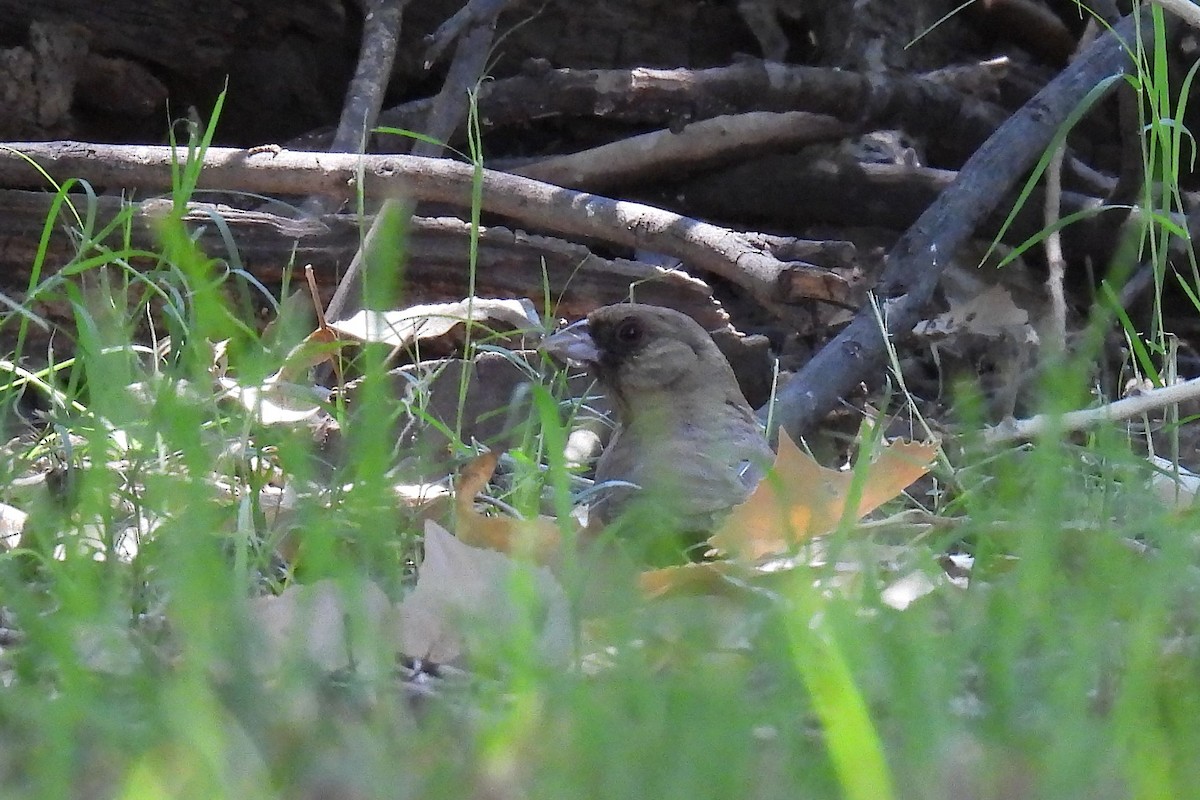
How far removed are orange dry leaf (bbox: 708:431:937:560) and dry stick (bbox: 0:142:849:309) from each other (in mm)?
1387

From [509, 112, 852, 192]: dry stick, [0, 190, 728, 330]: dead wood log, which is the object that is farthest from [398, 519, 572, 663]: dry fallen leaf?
[509, 112, 852, 192]: dry stick

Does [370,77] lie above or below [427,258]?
above

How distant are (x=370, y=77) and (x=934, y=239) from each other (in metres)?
1.87

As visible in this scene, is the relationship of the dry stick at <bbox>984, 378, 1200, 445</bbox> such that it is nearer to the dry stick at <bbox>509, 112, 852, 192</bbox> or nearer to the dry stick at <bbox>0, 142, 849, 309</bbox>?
the dry stick at <bbox>0, 142, 849, 309</bbox>

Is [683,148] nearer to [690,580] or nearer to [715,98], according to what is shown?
→ [715,98]

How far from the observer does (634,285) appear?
147 inches

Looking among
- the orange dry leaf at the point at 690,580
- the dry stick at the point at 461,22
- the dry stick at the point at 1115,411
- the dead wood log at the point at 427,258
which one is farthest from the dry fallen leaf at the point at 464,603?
the dry stick at the point at 461,22

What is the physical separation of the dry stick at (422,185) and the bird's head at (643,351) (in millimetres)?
272

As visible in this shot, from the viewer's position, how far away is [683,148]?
4965mm

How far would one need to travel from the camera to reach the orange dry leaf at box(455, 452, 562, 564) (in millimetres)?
1922

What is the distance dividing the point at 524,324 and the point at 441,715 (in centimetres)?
246

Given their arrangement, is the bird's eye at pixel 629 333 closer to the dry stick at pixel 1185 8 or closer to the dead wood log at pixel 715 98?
the dry stick at pixel 1185 8

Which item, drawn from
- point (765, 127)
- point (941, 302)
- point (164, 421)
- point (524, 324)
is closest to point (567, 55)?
point (765, 127)

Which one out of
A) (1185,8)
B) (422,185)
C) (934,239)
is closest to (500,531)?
(1185,8)
